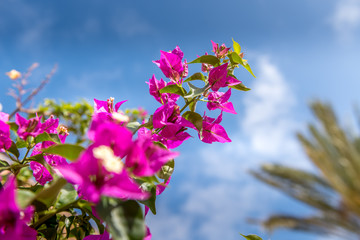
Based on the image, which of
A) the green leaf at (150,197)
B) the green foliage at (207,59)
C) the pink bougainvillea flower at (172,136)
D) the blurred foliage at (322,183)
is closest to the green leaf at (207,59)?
the green foliage at (207,59)

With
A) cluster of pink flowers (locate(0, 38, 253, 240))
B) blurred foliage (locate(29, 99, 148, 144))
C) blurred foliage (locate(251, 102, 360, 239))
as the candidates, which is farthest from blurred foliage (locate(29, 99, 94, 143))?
blurred foliage (locate(251, 102, 360, 239))

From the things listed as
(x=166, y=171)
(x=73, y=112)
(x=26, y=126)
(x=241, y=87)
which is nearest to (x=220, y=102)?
(x=241, y=87)

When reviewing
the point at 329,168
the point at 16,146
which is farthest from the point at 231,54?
the point at 329,168

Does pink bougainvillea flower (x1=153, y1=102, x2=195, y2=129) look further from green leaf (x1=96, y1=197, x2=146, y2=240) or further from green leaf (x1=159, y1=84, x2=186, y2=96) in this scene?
green leaf (x1=96, y1=197, x2=146, y2=240)

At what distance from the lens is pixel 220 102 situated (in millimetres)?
503

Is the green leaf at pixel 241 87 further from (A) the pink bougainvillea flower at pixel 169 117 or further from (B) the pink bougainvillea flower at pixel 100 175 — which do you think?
(B) the pink bougainvillea flower at pixel 100 175

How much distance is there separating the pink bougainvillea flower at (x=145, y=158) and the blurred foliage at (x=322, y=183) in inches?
180

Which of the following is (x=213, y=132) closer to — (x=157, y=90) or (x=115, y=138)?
(x=157, y=90)

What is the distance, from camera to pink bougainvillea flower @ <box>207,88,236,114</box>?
50 cm

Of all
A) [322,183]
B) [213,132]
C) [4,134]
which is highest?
[322,183]

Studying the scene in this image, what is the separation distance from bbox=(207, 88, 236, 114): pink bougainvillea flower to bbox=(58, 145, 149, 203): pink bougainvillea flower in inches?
10.3

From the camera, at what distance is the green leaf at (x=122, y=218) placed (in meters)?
0.25

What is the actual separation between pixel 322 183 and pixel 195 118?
520cm

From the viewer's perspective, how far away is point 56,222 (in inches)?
16.7
